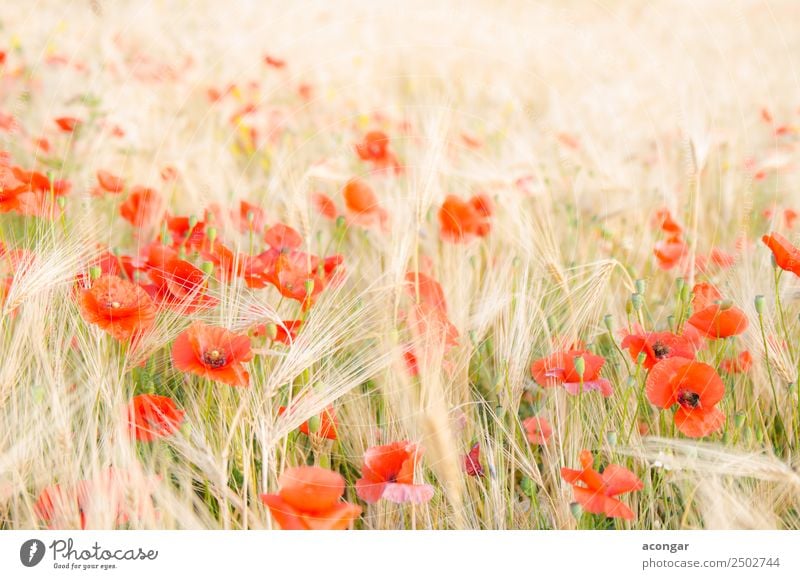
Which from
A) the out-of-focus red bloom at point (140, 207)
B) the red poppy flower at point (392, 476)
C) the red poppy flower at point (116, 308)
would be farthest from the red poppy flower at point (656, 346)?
the out-of-focus red bloom at point (140, 207)

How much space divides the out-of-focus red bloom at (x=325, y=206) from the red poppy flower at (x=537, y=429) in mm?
476

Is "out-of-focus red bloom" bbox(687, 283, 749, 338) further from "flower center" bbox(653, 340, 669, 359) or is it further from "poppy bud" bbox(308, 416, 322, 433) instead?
"poppy bud" bbox(308, 416, 322, 433)

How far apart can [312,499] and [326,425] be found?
0.14 meters

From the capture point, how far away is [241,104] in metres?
1.57

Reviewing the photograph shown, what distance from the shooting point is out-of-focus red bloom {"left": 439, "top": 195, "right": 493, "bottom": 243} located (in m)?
1.08

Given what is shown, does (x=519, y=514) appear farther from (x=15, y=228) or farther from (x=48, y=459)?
(x=15, y=228)

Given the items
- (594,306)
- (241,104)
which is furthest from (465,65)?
(594,306)

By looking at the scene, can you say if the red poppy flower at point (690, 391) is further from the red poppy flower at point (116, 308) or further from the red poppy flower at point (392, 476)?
the red poppy flower at point (116, 308)

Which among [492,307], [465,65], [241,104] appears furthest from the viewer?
[465,65]

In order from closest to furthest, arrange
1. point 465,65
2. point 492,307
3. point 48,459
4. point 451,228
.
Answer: point 48,459 < point 492,307 < point 451,228 < point 465,65

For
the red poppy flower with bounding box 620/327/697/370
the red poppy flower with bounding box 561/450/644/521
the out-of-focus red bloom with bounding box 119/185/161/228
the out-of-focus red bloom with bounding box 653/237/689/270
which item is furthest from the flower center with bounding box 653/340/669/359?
the out-of-focus red bloom with bounding box 119/185/161/228

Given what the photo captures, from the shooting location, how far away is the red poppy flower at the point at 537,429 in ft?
2.91

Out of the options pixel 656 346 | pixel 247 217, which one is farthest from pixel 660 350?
pixel 247 217
